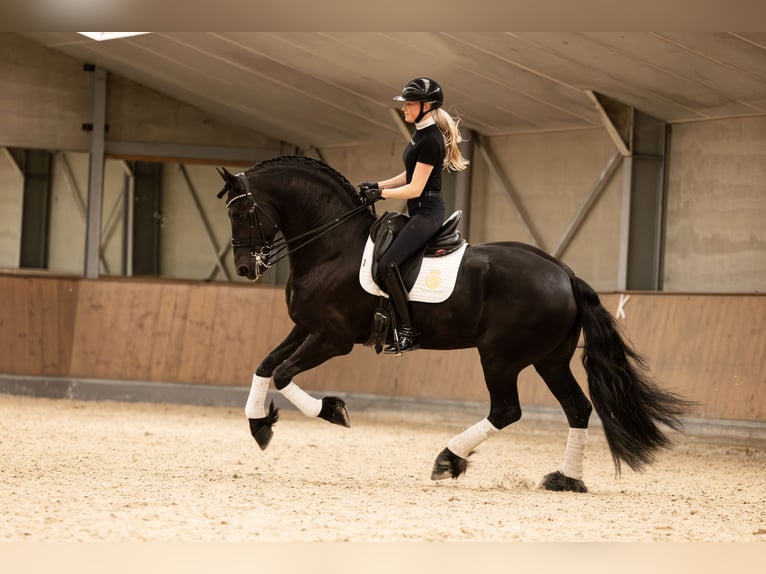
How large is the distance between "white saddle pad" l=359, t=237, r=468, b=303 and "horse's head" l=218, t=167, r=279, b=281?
1.98 feet

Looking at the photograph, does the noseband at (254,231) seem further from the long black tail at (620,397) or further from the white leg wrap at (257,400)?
the long black tail at (620,397)

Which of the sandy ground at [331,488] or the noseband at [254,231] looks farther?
the noseband at [254,231]

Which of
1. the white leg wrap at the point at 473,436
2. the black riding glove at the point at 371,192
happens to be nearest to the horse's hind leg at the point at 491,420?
the white leg wrap at the point at 473,436

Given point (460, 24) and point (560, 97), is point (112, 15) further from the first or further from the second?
point (560, 97)

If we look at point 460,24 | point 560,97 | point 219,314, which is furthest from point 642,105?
point 460,24

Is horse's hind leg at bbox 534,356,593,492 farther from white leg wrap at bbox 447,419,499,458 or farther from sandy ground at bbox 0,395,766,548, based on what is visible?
white leg wrap at bbox 447,419,499,458

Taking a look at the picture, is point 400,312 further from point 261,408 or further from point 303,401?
point 261,408

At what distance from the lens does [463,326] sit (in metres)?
6.50

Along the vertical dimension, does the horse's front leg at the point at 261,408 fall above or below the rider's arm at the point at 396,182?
below

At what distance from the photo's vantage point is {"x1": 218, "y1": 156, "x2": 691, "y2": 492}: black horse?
251 inches

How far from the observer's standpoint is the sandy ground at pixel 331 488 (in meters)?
4.64

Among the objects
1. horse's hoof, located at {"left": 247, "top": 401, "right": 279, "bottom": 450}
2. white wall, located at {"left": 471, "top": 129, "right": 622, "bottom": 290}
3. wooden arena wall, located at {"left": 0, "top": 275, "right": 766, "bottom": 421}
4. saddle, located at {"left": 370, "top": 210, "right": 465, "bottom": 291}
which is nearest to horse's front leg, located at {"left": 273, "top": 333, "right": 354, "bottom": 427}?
horse's hoof, located at {"left": 247, "top": 401, "right": 279, "bottom": 450}

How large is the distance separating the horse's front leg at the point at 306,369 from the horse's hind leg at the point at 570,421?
1.26 m

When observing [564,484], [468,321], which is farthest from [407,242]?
[564,484]
